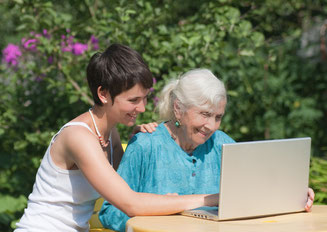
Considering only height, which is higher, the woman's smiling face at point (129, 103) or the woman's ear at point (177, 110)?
the woman's smiling face at point (129, 103)

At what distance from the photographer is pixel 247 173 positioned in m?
2.21

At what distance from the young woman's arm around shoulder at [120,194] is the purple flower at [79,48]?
70.5 inches

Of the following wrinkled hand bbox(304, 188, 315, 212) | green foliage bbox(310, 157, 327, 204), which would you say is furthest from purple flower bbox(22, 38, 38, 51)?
wrinkled hand bbox(304, 188, 315, 212)

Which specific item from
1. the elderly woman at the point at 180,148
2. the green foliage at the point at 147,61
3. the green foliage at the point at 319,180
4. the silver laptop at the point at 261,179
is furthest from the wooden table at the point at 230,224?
the green foliage at the point at 147,61

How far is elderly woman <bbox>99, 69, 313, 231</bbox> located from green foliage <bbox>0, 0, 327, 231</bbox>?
88 cm

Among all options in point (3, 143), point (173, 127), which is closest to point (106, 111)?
point (173, 127)

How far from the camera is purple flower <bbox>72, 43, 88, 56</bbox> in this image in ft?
13.6

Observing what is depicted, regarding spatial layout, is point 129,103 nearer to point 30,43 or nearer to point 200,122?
point 200,122

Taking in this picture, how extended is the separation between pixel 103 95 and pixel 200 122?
459 mm

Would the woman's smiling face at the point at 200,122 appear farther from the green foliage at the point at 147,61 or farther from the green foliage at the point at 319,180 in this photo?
the green foliage at the point at 319,180

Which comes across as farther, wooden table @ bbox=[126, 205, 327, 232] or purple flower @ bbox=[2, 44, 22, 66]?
purple flower @ bbox=[2, 44, 22, 66]

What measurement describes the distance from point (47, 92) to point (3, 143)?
0.60 m

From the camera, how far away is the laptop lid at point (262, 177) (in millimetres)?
2182

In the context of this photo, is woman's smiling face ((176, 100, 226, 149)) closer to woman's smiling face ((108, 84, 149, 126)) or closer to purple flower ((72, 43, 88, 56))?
woman's smiling face ((108, 84, 149, 126))
